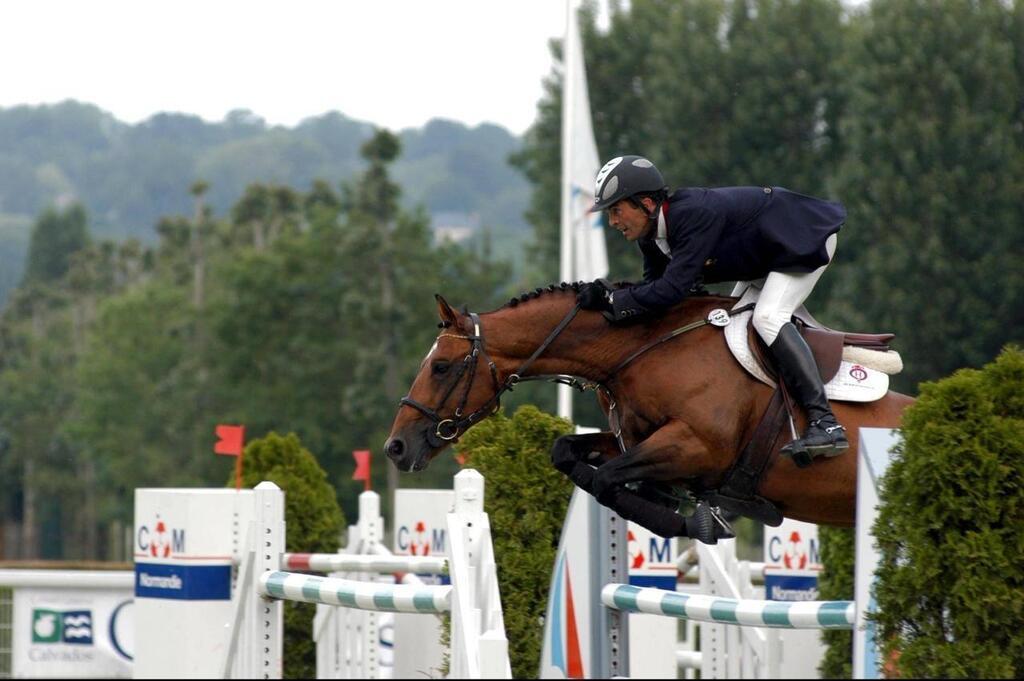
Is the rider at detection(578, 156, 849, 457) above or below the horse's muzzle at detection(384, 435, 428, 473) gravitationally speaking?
above

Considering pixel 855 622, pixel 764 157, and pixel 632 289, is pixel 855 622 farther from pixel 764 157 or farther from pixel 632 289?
pixel 764 157

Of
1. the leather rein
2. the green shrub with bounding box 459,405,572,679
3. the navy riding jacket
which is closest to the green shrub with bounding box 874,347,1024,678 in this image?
the navy riding jacket

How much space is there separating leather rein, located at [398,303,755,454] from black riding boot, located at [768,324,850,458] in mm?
262

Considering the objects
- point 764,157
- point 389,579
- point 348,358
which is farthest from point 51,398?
point 389,579

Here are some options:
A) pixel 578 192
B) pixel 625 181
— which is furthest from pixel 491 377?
pixel 578 192

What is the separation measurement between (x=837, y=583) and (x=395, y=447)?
2.84 meters

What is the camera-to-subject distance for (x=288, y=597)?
5.87 meters

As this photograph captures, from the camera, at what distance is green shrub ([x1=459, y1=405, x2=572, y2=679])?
5984 mm

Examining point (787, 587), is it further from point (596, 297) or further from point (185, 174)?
point (185, 174)

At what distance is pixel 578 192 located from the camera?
53.0ft

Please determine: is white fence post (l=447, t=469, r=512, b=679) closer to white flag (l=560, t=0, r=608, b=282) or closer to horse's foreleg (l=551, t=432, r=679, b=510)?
horse's foreleg (l=551, t=432, r=679, b=510)

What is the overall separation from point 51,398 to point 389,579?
40.2 meters

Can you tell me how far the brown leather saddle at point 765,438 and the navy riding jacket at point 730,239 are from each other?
24 centimetres

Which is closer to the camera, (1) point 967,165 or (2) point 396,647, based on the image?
(2) point 396,647
